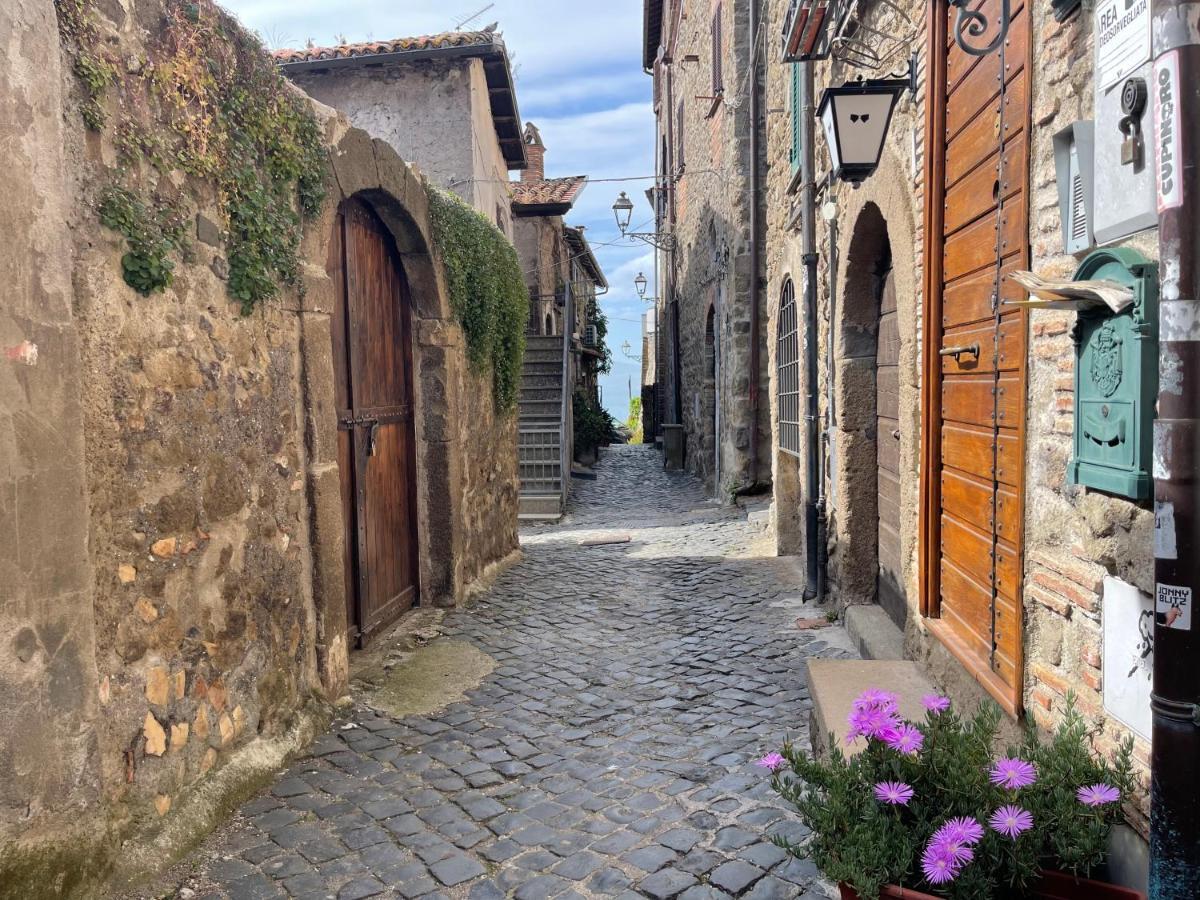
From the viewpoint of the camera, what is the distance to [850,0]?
4566 mm

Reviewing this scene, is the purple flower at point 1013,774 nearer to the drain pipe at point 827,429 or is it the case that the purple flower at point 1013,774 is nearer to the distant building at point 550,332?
the drain pipe at point 827,429

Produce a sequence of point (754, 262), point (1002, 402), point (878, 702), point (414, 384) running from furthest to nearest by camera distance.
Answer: point (754, 262)
point (414, 384)
point (1002, 402)
point (878, 702)

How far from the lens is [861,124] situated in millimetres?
4016

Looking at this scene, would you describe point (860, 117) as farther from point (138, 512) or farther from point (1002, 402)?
point (138, 512)

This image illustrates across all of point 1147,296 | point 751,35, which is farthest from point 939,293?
point 751,35

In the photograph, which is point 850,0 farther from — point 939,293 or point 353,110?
point 353,110

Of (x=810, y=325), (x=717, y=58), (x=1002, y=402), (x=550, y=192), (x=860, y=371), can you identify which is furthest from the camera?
(x=550, y=192)

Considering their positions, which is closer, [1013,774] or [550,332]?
[1013,774]

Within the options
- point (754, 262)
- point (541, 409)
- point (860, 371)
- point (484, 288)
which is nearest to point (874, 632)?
point (860, 371)

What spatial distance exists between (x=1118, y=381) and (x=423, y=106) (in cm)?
984

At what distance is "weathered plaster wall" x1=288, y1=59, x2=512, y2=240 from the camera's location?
10.2 metres

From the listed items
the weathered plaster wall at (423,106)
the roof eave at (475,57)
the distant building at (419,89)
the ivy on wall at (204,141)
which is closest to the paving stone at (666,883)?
the ivy on wall at (204,141)

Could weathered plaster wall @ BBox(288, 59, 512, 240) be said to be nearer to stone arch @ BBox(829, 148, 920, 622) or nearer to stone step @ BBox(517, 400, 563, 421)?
stone step @ BBox(517, 400, 563, 421)

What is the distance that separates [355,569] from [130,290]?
2399mm
